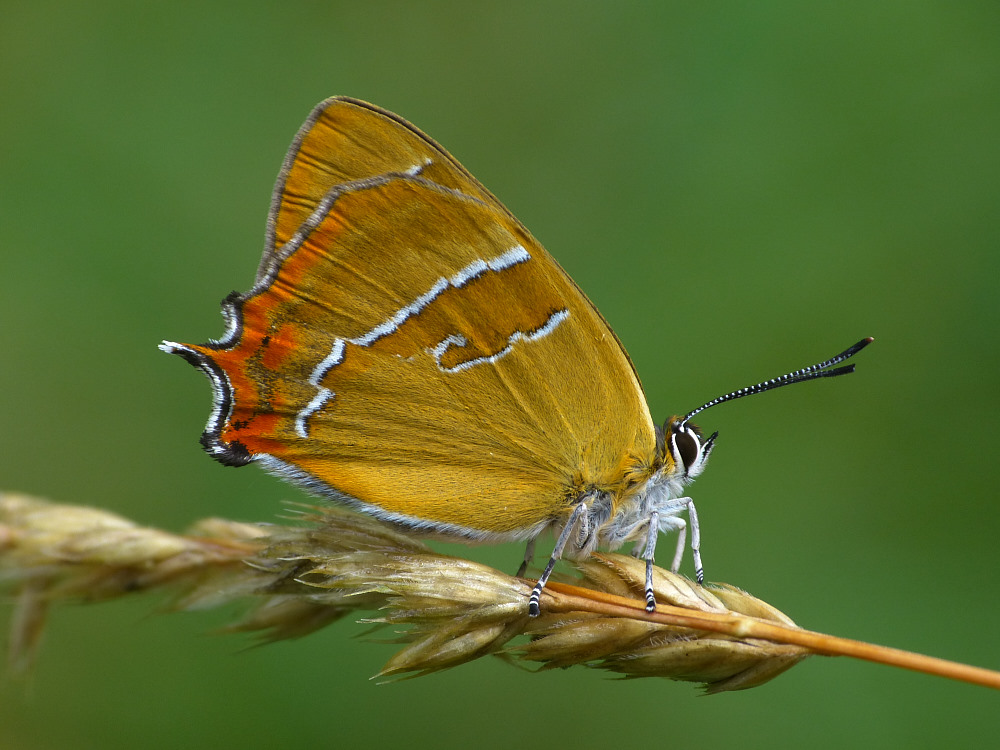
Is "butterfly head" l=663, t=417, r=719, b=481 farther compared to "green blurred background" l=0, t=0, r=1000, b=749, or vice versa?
"green blurred background" l=0, t=0, r=1000, b=749

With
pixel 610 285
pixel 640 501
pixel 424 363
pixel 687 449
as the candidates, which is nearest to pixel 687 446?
pixel 687 449

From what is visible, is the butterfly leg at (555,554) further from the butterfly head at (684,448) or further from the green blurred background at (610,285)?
the green blurred background at (610,285)

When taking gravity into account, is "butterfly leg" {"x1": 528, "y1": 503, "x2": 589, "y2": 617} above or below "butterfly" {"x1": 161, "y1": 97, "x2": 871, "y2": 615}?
below

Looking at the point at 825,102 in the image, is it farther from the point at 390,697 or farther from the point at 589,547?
the point at 390,697

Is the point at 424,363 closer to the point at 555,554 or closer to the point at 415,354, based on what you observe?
the point at 415,354

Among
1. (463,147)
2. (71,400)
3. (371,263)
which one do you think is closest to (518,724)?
(371,263)

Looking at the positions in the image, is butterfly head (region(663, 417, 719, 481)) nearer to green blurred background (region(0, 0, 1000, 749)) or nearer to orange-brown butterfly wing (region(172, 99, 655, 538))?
orange-brown butterfly wing (region(172, 99, 655, 538))

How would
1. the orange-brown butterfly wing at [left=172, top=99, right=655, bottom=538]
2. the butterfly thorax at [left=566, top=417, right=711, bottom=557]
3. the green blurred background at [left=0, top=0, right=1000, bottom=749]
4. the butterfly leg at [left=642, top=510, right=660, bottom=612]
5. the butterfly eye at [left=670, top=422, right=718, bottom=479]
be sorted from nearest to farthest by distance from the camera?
1. the butterfly leg at [left=642, top=510, right=660, bottom=612]
2. the orange-brown butterfly wing at [left=172, top=99, right=655, bottom=538]
3. the butterfly thorax at [left=566, top=417, right=711, bottom=557]
4. the butterfly eye at [left=670, top=422, right=718, bottom=479]
5. the green blurred background at [left=0, top=0, right=1000, bottom=749]

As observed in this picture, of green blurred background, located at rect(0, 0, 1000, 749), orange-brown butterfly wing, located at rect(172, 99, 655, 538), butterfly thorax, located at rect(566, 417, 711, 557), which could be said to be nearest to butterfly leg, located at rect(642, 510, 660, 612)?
butterfly thorax, located at rect(566, 417, 711, 557)
